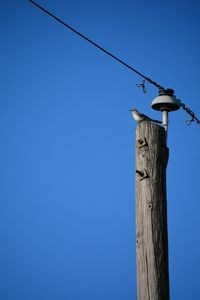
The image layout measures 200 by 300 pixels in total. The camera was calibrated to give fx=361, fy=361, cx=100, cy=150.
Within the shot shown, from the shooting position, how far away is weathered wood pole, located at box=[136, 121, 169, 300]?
307 cm

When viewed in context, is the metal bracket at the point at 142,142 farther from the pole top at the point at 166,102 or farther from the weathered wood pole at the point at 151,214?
the pole top at the point at 166,102

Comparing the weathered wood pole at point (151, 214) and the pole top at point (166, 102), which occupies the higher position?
the pole top at point (166, 102)

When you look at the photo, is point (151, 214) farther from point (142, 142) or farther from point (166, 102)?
point (166, 102)

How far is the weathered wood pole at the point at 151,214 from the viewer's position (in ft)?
10.1

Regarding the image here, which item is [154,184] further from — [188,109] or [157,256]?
[188,109]

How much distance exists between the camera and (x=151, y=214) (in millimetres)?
3189

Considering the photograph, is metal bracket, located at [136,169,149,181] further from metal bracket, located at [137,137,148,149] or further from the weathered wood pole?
metal bracket, located at [137,137,148,149]

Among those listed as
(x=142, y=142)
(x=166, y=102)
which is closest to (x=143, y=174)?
(x=142, y=142)

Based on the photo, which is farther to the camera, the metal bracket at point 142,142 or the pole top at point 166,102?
the pole top at point 166,102

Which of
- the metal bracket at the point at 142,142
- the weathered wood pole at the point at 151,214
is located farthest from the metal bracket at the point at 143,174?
the metal bracket at the point at 142,142

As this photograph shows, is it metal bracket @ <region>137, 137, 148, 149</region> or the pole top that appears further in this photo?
the pole top

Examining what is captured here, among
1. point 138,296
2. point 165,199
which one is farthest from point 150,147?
point 138,296

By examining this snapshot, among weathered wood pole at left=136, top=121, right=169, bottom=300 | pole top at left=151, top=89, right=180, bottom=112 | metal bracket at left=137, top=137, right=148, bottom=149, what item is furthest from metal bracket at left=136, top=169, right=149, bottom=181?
pole top at left=151, top=89, right=180, bottom=112

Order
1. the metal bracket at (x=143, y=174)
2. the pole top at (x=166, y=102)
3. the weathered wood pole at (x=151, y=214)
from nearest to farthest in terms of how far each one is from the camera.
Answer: the weathered wood pole at (x=151, y=214) < the metal bracket at (x=143, y=174) < the pole top at (x=166, y=102)
